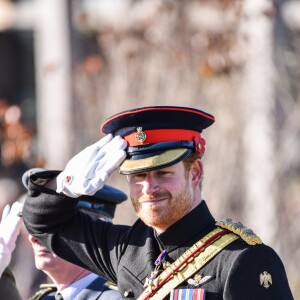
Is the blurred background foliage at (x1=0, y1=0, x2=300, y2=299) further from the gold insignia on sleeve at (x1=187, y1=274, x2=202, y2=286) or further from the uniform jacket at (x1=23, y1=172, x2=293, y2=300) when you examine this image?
the gold insignia on sleeve at (x1=187, y1=274, x2=202, y2=286)

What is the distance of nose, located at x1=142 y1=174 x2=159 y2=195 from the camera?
5211 mm

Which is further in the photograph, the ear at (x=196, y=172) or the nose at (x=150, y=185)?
the ear at (x=196, y=172)

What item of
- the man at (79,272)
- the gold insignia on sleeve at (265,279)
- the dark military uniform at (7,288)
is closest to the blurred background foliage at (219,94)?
the man at (79,272)

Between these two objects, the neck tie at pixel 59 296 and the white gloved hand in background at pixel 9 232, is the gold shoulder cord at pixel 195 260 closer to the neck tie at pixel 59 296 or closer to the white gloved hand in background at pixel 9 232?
the white gloved hand in background at pixel 9 232

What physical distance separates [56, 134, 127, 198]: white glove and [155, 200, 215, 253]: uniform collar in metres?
0.36

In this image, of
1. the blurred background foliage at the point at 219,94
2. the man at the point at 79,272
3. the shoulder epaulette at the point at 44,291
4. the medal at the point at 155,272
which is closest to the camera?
the medal at the point at 155,272

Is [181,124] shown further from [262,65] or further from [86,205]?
[262,65]

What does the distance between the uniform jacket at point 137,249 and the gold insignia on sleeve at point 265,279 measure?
0.5 inches

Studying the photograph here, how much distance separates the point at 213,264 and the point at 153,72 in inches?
285

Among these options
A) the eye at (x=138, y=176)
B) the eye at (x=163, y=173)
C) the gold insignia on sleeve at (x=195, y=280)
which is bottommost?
the gold insignia on sleeve at (x=195, y=280)

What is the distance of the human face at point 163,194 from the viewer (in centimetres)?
521

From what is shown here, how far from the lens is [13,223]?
6.05m

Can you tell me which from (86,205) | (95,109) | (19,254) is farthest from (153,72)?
(86,205)

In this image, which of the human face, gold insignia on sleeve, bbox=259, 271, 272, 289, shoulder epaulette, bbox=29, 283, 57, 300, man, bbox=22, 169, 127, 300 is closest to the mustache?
the human face
